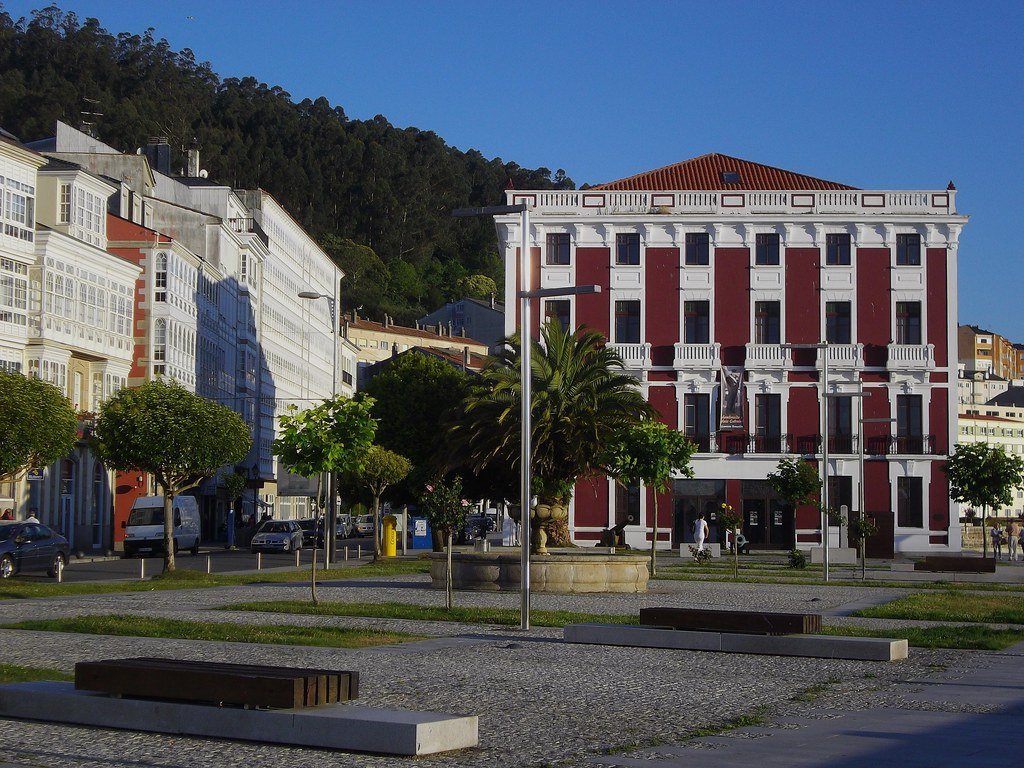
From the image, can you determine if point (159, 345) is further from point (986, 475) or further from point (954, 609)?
point (954, 609)

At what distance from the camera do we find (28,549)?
128 feet

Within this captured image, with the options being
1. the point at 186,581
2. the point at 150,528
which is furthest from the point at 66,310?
the point at 186,581

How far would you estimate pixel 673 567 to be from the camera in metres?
49.3

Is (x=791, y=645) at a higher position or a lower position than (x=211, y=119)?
lower

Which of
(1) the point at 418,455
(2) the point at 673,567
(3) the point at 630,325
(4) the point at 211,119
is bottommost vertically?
(2) the point at 673,567

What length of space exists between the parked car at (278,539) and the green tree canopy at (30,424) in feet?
81.5

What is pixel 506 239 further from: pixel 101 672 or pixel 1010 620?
pixel 101 672

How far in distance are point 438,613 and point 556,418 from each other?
10374 mm

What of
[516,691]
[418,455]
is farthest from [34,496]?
[516,691]

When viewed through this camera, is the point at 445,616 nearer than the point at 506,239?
Yes

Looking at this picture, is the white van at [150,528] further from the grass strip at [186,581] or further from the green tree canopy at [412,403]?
the grass strip at [186,581]

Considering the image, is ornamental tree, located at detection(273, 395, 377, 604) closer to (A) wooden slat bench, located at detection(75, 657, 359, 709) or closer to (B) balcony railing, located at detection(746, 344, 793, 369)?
(A) wooden slat bench, located at detection(75, 657, 359, 709)

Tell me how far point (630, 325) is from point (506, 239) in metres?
6.94

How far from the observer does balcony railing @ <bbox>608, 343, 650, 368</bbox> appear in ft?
218
